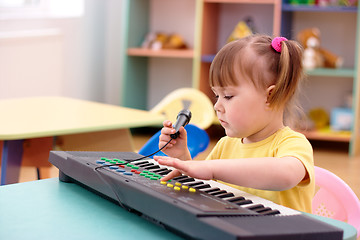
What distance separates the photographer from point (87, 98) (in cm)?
500

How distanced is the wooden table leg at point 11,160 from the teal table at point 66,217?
90 centimetres

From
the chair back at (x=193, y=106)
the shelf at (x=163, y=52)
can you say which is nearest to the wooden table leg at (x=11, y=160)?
the chair back at (x=193, y=106)

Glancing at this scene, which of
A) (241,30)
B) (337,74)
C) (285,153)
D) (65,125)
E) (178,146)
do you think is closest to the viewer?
(285,153)

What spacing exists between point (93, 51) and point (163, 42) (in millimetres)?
603

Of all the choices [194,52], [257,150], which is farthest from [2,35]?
[257,150]

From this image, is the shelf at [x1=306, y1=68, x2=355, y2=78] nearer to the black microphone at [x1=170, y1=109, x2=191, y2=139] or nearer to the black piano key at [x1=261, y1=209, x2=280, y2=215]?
the black microphone at [x1=170, y1=109, x2=191, y2=139]

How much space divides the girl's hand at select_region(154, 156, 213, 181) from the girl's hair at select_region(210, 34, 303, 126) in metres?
0.25

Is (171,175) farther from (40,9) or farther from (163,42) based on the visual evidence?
(163,42)

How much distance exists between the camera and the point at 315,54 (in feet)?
14.4

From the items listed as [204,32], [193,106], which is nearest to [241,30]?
[204,32]

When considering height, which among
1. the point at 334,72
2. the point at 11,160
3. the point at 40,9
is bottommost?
the point at 11,160

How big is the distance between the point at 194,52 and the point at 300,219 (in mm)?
3893

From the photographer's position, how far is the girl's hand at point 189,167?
953 millimetres

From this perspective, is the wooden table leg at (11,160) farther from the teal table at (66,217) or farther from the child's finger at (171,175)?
the child's finger at (171,175)
